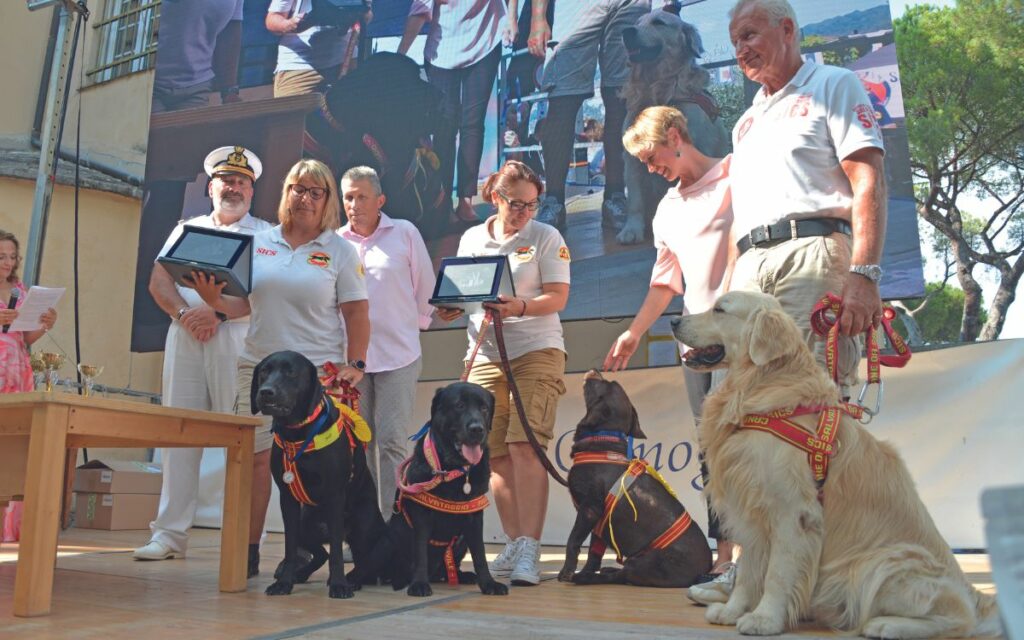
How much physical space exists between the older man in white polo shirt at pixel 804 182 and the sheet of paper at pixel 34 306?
3.18m

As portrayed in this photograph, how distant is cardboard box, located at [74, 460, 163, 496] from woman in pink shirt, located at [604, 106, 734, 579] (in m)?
4.55

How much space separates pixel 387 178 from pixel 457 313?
2.87m

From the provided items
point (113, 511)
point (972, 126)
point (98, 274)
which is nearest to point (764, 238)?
point (113, 511)

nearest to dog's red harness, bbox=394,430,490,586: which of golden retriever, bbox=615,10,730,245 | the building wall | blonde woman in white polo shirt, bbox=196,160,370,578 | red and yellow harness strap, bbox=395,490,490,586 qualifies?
red and yellow harness strap, bbox=395,490,490,586

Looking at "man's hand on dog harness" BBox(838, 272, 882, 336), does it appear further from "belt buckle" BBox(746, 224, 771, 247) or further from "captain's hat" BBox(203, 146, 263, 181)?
"captain's hat" BBox(203, 146, 263, 181)

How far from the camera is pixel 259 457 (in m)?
3.53

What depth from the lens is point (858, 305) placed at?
7.64 ft

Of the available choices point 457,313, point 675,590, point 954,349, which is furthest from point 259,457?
point 954,349

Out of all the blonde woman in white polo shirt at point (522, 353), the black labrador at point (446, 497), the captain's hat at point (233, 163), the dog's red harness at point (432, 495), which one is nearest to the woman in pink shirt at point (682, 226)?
the blonde woman in white polo shirt at point (522, 353)

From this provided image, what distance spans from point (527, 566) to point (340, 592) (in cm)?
79

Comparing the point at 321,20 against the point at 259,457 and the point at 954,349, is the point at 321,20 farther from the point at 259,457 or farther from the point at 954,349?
the point at 954,349

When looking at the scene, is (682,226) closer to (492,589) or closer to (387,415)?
→ (387,415)

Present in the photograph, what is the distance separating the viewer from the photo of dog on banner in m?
2.24

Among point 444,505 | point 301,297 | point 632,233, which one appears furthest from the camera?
point 632,233
